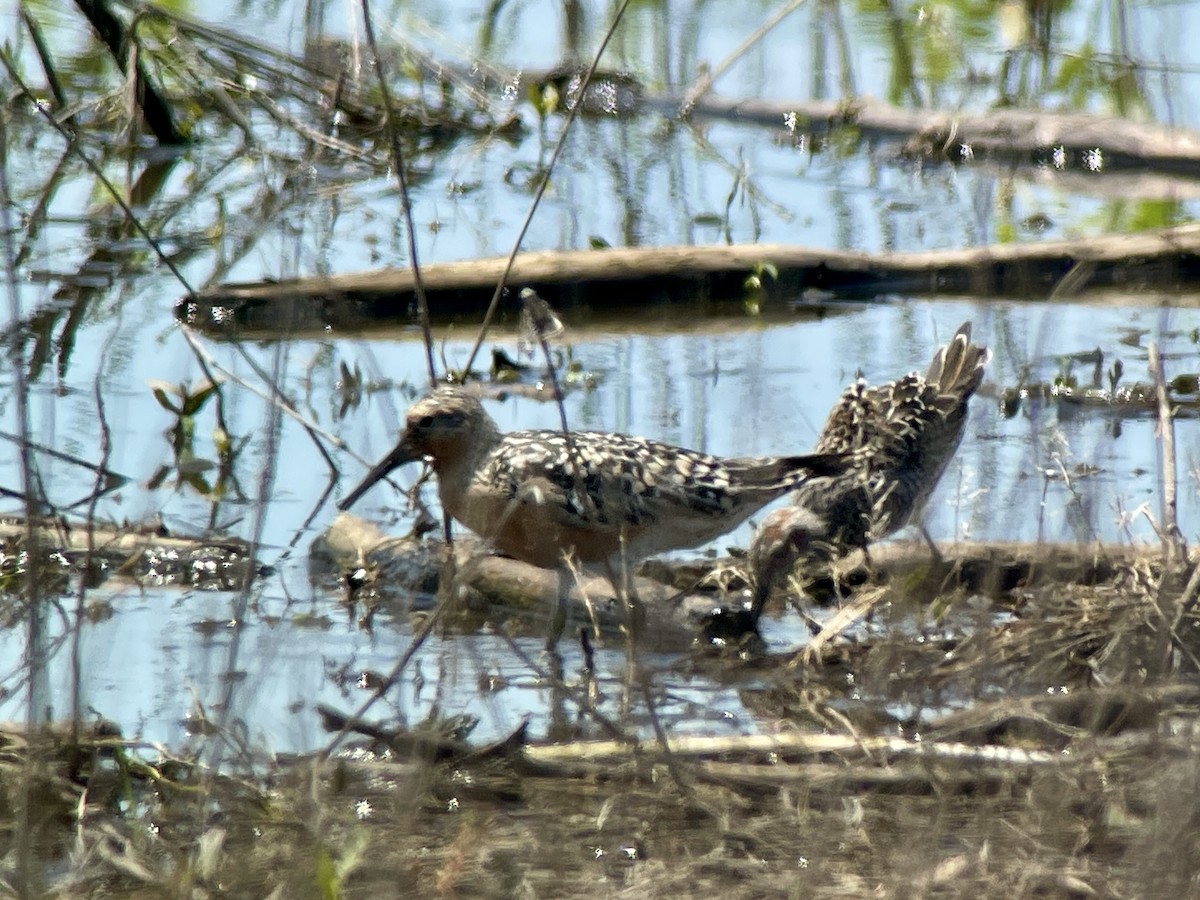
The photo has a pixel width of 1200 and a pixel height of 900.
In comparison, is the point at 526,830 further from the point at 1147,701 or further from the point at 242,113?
the point at 242,113

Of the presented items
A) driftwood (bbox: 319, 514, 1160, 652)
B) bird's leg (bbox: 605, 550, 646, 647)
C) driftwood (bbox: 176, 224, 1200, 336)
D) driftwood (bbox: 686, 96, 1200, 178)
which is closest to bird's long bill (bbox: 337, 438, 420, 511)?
driftwood (bbox: 319, 514, 1160, 652)

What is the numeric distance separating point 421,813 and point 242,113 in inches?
313

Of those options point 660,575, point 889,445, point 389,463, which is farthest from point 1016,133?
point 389,463

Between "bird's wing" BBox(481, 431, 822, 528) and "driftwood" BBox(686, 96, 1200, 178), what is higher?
"driftwood" BBox(686, 96, 1200, 178)

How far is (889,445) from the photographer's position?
7.84 metres

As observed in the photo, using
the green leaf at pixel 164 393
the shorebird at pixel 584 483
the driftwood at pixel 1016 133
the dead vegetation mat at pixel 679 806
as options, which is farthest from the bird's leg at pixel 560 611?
the driftwood at pixel 1016 133

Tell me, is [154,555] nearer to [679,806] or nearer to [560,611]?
[560,611]

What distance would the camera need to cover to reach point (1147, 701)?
Result: 193 inches

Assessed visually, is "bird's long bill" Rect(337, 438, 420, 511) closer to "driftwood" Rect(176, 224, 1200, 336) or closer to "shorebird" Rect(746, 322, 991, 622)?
"shorebird" Rect(746, 322, 991, 622)

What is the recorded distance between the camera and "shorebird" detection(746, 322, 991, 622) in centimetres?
725

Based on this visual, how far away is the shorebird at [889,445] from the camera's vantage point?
7.25 metres

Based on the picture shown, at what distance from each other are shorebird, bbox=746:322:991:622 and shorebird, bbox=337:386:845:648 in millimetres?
280

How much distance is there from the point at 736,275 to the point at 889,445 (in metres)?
2.16

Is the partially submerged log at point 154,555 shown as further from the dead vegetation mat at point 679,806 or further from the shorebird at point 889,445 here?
the shorebird at point 889,445
